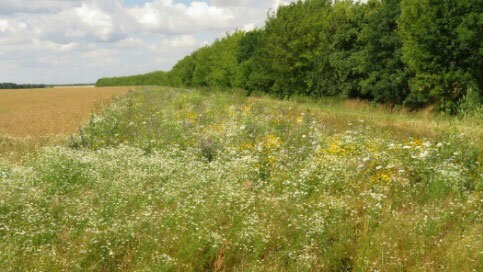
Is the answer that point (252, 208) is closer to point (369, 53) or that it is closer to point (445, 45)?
point (445, 45)

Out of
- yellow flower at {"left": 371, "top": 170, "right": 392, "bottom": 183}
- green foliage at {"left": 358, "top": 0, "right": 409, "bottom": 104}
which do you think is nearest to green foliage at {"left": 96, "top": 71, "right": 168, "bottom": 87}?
green foliage at {"left": 358, "top": 0, "right": 409, "bottom": 104}

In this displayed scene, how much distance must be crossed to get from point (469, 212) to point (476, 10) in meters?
14.4

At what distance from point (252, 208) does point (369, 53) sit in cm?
2034

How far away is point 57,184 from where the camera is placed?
7.68 meters

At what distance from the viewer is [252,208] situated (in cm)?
659

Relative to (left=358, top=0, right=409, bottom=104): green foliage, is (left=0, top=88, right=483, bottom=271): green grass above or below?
below

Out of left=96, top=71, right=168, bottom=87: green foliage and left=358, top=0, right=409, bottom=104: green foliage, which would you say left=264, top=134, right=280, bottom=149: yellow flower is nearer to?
left=358, top=0, right=409, bottom=104: green foliage

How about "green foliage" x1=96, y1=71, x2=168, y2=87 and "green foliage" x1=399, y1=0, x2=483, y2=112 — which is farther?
"green foliage" x1=96, y1=71, x2=168, y2=87

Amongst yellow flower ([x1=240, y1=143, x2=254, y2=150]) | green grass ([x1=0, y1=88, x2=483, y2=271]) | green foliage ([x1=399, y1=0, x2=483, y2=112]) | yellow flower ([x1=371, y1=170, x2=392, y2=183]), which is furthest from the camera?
green foliage ([x1=399, y1=0, x2=483, y2=112])

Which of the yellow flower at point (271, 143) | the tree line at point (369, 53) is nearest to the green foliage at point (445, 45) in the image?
the tree line at point (369, 53)

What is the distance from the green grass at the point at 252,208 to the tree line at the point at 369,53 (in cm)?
942

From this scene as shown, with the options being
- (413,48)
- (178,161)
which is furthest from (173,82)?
(178,161)

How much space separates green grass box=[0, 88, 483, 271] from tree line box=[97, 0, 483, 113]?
9.42 m

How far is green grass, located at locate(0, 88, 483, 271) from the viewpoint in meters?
5.32
